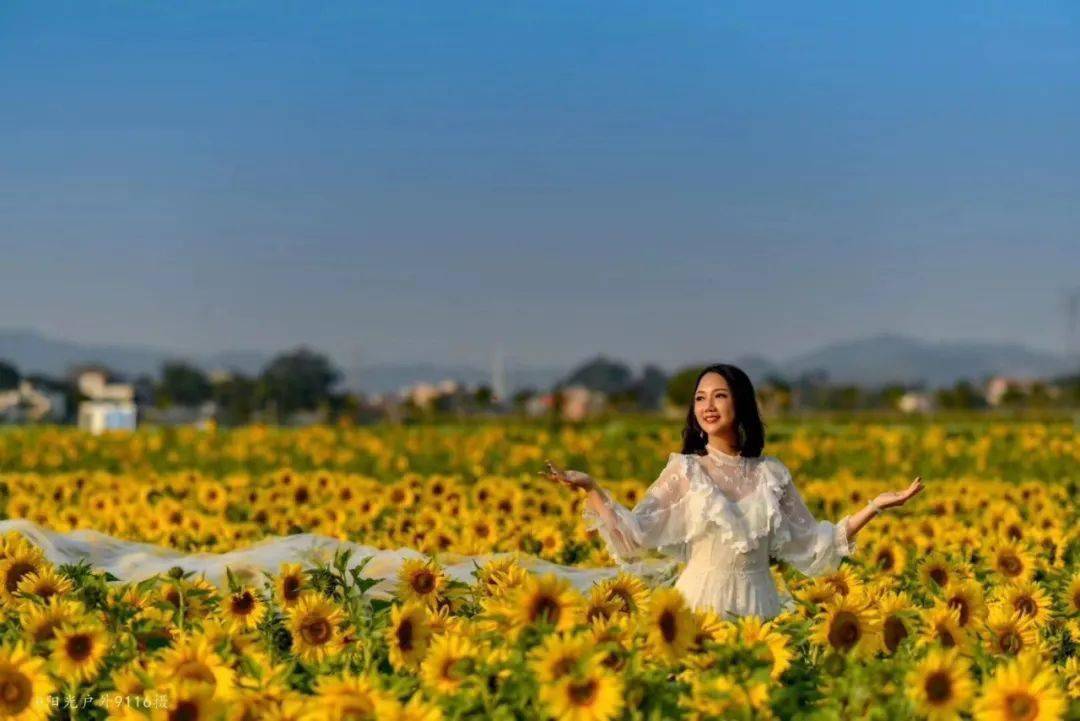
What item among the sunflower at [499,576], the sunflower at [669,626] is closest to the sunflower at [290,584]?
the sunflower at [499,576]

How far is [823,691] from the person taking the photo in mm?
4004

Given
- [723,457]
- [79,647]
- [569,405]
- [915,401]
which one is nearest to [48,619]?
[79,647]

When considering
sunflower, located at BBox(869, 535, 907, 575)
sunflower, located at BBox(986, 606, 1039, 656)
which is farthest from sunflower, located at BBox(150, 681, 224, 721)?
sunflower, located at BBox(869, 535, 907, 575)

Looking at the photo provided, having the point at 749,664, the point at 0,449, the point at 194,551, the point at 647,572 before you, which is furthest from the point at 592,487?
the point at 0,449

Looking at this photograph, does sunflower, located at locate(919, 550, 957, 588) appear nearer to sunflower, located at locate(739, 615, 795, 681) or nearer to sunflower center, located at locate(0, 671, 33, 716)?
sunflower, located at locate(739, 615, 795, 681)

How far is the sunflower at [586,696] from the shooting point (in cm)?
365

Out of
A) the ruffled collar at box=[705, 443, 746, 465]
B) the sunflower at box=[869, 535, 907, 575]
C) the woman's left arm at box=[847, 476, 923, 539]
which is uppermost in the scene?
the ruffled collar at box=[705, 443, 746, 465]

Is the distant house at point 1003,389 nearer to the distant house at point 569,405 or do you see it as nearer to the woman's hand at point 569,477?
the distant house at point 569,405

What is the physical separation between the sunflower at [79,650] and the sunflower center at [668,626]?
148cm

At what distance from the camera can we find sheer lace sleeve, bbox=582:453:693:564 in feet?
18.6

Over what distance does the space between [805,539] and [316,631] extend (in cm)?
201

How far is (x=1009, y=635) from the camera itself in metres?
4.70

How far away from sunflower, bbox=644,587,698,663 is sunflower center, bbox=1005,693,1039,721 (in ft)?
2.51

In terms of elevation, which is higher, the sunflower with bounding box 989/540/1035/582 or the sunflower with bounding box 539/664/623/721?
the sunflower with bounding box 539/664/623/721
